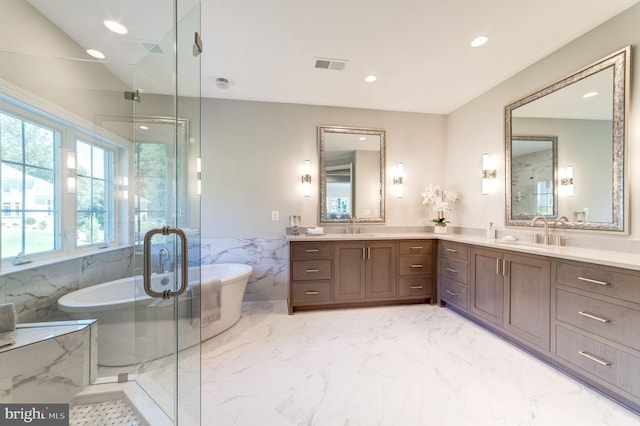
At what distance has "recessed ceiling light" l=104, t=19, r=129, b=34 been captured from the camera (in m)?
1.97

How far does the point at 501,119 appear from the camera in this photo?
2912 millimetres

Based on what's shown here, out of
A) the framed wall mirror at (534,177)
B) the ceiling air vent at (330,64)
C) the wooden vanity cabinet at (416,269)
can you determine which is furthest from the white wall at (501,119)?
the ceiling air vent at (330,64)

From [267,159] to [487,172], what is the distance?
278 cm

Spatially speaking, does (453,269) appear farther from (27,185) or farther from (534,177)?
(27,185)

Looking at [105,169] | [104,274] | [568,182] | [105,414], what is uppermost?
[105,169]

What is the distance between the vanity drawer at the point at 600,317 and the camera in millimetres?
1473

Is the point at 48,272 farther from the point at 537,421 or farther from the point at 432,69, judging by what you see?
the point at 432,69

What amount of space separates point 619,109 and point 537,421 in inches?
89.1

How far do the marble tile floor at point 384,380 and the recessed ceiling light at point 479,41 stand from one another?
8.80 feet

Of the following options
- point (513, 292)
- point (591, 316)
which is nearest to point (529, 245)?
point (513, 292)

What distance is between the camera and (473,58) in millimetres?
2451

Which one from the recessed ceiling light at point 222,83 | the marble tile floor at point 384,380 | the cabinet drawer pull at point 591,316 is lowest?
the marble tile floor at point 384,380

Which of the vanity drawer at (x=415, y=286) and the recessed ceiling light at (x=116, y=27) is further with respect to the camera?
the vanity drawer at (x=415, y=286)

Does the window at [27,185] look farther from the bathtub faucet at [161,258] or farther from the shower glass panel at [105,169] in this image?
the bathtub faucet at [161,258]
